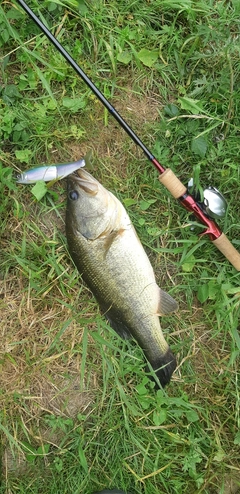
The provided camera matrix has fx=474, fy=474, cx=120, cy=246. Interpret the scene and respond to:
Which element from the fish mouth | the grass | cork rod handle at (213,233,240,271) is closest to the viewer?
the fish mouth

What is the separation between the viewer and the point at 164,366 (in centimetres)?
284

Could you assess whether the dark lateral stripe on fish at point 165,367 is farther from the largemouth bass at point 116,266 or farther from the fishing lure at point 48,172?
the fishing lure at point 48,172

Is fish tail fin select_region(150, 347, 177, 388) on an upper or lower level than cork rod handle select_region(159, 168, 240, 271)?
lower

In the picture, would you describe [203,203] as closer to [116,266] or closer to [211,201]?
[211,201]

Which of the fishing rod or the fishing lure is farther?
the fishing lure

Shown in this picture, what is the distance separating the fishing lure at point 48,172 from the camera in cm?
284

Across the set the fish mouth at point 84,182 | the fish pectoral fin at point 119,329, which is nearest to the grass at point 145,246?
the fish pectoral fin at point 119,329

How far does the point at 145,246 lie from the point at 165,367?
0.74 metres

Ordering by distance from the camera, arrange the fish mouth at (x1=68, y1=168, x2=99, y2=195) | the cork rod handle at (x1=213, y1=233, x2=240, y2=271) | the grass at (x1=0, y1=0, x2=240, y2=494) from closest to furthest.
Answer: the fish mouth at (x1=68, y1=168, x2=99, y2=195)
the cork rod handle at (x1=213, y1=233, x2=240, y2=271)
the grass at (x1=0, y1=0, x2=240, y2=494)

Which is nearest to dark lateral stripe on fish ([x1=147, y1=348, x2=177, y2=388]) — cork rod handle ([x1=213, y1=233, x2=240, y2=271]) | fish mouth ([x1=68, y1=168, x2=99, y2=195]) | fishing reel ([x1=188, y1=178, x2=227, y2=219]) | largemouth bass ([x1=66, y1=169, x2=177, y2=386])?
largemouth bass ([x1=66, y1=169, x2=177, y2=386])

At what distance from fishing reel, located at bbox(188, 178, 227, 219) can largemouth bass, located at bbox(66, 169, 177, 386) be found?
1.41 feet

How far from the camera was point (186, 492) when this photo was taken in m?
2.94

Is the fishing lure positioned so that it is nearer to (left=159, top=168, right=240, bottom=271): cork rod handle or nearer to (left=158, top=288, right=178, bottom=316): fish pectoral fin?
(left=159, top=168, right=240, bottom=271): cork rod handle

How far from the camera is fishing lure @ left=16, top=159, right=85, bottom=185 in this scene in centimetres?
284
